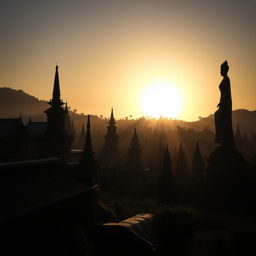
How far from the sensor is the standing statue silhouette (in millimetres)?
31922

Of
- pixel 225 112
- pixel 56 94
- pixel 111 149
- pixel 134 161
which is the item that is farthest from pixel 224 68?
pixel 111 149

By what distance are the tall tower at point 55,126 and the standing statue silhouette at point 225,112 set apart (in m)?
22.7

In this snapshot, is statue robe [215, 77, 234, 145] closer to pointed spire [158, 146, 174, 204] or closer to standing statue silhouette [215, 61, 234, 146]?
standing statue silhouette [215, 61, 234, 146]

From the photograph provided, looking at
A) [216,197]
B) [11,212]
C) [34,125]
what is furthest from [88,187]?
[34,125]

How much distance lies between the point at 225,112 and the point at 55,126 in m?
→ 24.0

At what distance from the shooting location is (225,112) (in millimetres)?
32344

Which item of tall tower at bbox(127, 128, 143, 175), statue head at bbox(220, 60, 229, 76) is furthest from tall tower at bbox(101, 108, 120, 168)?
statue head at bbox(220, 60, 229, 76)

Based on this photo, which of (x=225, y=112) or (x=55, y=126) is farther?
(x=55, y=126)

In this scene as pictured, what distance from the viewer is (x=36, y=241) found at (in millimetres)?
18109

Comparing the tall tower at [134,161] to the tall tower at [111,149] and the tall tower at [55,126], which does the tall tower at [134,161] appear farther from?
the tall tower at [55,126]

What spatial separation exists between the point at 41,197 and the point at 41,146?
27633 mm

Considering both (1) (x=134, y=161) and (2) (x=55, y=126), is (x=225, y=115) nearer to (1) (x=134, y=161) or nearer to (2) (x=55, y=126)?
(2) (x=55, y=126)

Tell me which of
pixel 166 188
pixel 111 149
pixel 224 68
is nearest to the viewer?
pixel 224 68

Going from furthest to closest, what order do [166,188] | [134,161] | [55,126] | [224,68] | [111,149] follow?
[111,149]
[134,161]
[55,126]
[166,188]
[224,68]
